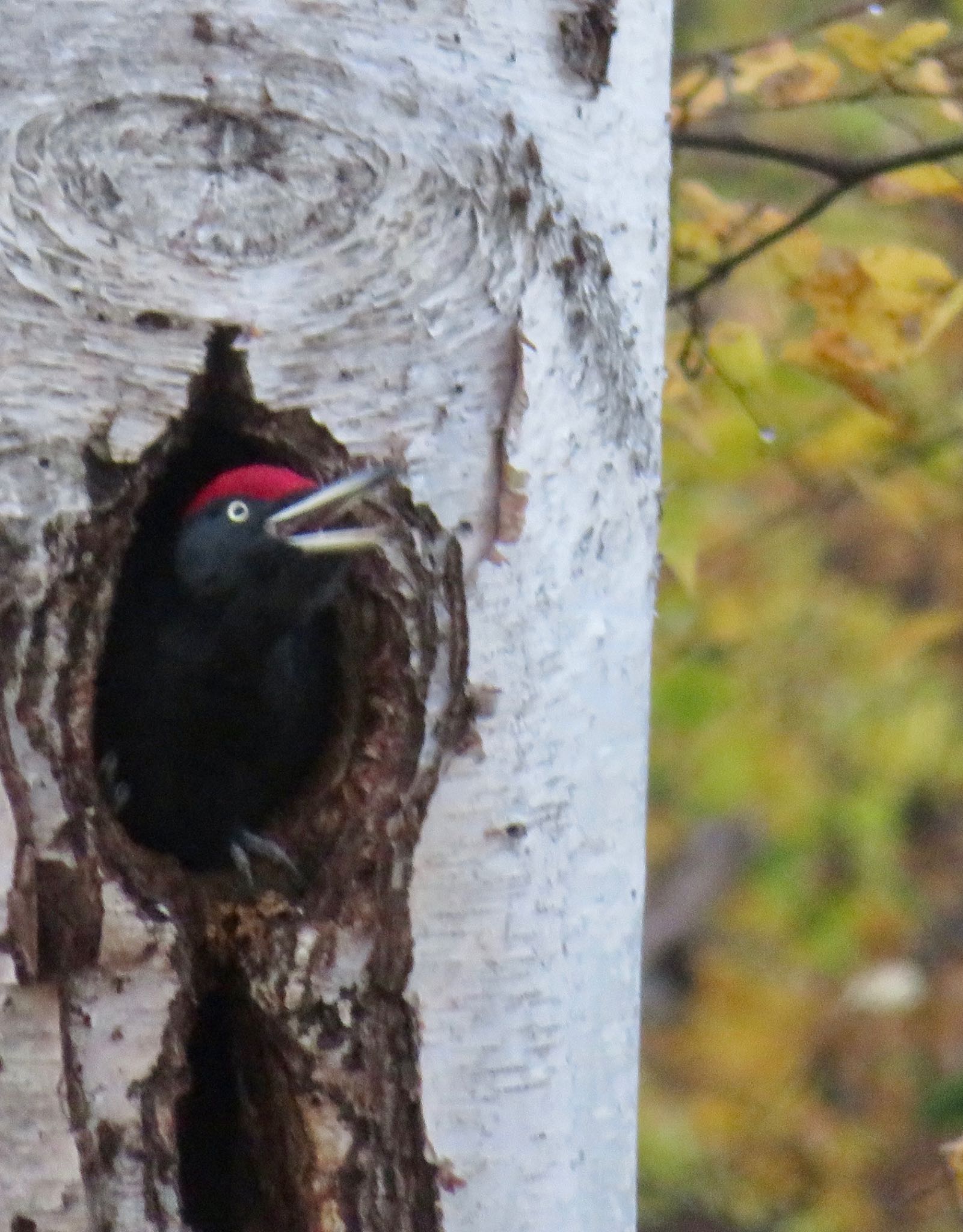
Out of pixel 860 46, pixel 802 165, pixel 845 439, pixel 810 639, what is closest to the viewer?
pixel 860 46

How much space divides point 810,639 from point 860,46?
2966mm

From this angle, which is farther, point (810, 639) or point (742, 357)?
point (810, 639)

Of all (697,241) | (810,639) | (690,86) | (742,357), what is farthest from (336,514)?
(810,639)

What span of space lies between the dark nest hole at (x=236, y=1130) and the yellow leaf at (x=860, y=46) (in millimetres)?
1720

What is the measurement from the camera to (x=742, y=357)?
10.5 ft

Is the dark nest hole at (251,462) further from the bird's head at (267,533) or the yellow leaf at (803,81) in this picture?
the yellow leaf at (803,81)

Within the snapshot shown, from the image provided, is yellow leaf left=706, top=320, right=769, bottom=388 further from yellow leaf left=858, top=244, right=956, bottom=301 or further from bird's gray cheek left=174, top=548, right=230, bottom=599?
bird's gray cheek left=174, top=548, right=230, bottom=599

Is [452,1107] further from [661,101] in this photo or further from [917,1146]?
[917,1146]

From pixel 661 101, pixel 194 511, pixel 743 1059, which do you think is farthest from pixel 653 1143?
pixel 661 101

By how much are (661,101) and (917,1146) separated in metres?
5.81

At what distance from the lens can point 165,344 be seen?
6.77ft

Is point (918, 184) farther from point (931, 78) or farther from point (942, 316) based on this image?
point (942, 316)

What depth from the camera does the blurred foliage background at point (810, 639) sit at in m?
3.08

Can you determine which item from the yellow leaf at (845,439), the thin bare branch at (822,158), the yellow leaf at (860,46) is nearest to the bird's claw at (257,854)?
the thin bare branch at (822,158)
